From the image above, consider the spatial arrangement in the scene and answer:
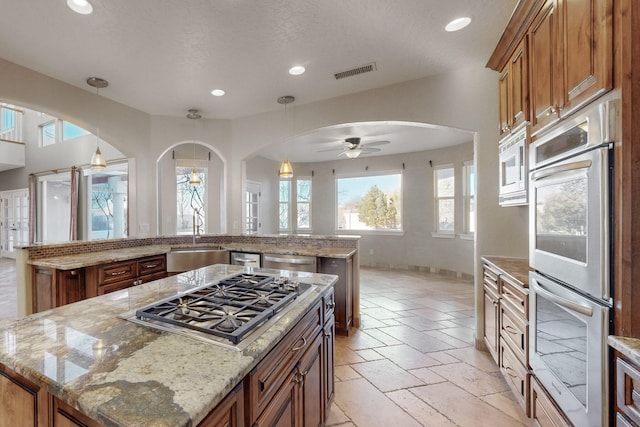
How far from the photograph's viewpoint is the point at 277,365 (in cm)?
106

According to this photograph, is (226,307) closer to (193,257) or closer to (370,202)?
(193,257)

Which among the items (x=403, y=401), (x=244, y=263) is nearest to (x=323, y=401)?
(x=403, y=401)

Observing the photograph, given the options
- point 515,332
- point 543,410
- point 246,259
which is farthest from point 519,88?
point 246,259

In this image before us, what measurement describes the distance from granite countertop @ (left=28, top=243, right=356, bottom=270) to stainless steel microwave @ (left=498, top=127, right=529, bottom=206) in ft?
5.19

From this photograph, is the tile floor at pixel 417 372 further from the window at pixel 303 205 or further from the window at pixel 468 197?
the window at pixel 303 205

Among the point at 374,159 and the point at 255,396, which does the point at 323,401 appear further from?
the point at 374,159

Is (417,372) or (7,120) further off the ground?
(7,120)

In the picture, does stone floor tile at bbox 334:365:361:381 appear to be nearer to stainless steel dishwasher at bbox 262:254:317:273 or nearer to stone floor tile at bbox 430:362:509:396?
stone floor tile at bbox 430:362:509:396

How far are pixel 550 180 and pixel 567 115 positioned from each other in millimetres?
340

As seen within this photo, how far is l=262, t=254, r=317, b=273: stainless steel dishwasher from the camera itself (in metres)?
3.21

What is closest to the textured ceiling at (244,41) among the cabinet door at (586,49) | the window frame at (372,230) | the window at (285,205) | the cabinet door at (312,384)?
the cabinet door at (586,49)

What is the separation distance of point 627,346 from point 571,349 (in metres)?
0.38

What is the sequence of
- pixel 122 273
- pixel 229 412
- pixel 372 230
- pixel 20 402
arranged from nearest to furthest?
pixel 229 412, pixel 20 402, pixel 122 273, pixel 372 230

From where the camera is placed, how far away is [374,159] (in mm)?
6938
